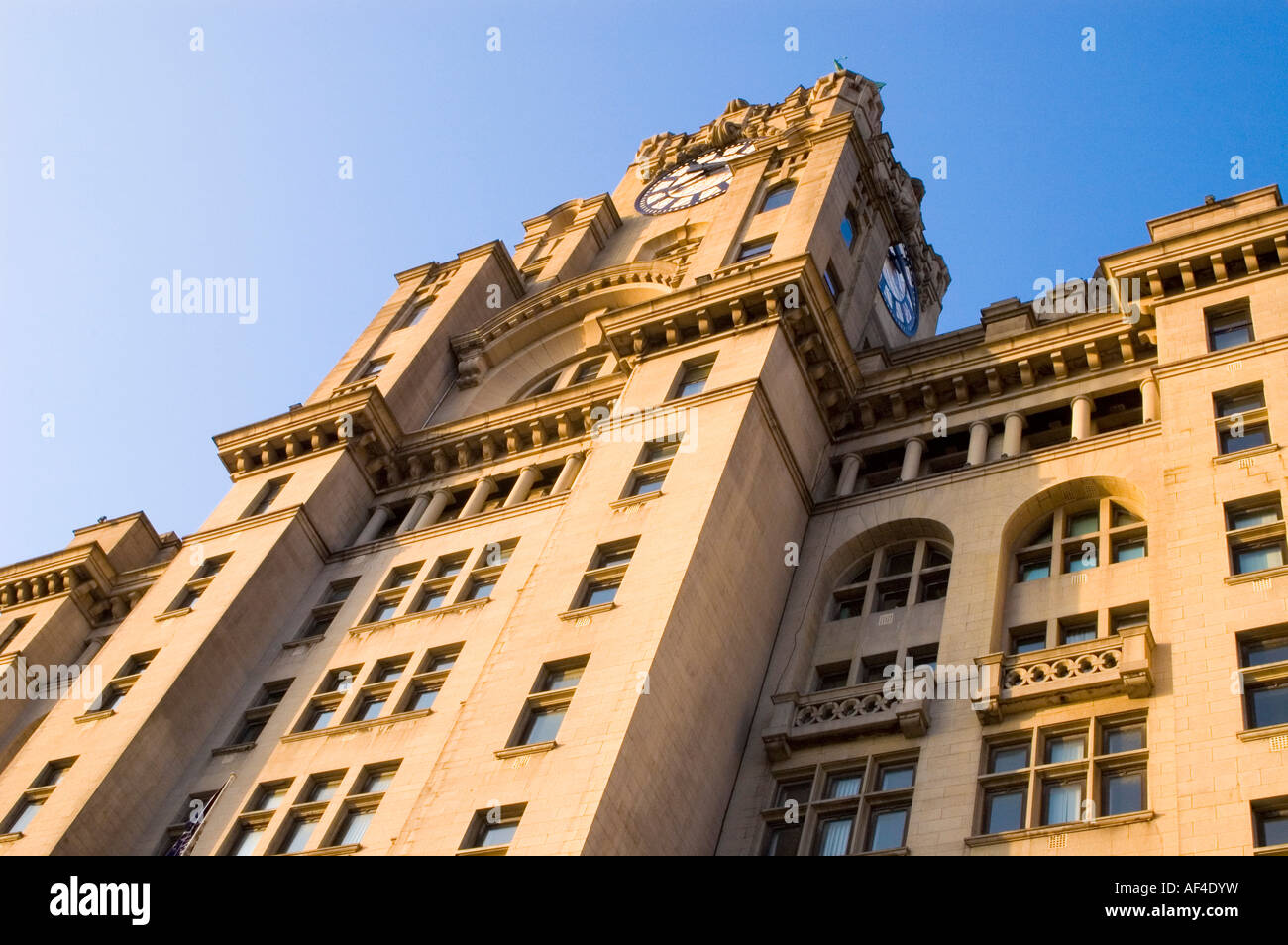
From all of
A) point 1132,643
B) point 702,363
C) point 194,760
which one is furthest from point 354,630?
point 1132,643

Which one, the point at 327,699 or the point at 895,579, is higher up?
the point at 895,579

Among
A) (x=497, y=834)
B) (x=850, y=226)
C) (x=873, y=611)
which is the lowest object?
(x=497, y=834)

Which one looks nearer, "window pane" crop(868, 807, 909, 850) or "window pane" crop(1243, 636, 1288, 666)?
"window pane" crop(1243, 636, 1288, 666)

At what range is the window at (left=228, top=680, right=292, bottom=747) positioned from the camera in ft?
134

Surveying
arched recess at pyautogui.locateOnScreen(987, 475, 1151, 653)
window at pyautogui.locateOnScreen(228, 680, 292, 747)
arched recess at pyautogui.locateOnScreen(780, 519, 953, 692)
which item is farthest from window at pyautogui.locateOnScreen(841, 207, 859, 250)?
window at pyautogui.locateOnScreen(228, 680, 292, 747)

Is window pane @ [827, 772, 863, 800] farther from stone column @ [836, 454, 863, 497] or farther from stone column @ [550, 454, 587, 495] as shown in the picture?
stone column @ [550, 454, 587, 495]

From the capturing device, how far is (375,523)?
1922 inches

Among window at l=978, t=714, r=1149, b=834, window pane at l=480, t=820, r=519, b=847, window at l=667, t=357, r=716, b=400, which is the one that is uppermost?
window at l=667, t=357, r=716, b=400

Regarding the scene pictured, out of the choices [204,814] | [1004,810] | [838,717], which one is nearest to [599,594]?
[838,717]

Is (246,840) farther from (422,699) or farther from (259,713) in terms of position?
(259,713)

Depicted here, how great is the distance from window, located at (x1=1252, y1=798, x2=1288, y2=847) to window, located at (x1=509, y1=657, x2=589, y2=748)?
13292 millimetres

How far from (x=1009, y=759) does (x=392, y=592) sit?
19.5m
